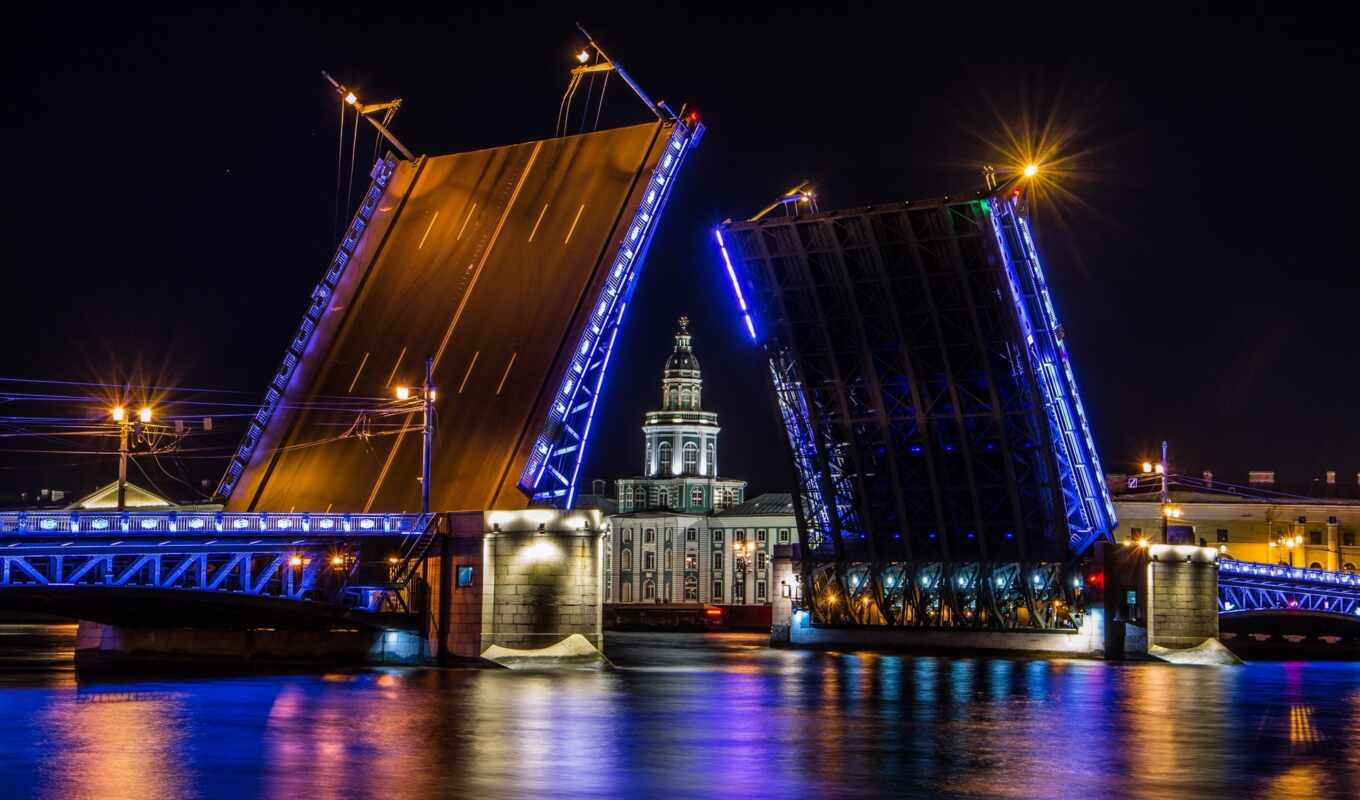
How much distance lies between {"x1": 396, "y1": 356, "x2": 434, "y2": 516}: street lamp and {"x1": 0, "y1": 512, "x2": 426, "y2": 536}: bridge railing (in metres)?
0.82

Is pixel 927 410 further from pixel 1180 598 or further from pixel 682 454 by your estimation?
pixel 682 454

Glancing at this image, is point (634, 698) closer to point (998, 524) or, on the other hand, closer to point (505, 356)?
point (505, 356)

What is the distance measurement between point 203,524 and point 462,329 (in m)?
11.0

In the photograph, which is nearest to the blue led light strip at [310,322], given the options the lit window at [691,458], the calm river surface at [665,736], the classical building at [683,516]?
the calm river surface at [665,736]

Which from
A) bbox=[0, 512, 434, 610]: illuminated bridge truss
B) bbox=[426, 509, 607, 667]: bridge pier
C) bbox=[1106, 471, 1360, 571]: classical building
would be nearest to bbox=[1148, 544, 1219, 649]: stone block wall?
bbox=[426, 509, 607, 667]: bridge pier

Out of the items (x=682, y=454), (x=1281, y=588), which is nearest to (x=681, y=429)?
(x=682, y=454)

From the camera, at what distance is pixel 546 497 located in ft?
165

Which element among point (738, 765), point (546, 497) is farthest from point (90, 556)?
point (738, 765)

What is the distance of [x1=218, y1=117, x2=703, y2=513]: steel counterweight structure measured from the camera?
49.4m

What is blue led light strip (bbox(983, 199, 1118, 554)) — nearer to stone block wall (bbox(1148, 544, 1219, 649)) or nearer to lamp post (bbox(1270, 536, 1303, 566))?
stone block wall (bbox(1148, 544, 1219, 649))

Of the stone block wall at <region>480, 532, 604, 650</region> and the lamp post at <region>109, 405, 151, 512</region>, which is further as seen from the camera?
the stone block wall at <region>480, 532, 604, 650</region>

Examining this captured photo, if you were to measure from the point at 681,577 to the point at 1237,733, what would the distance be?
111708mm

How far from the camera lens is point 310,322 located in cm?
5494

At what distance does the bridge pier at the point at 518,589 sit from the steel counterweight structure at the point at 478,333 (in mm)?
1438
